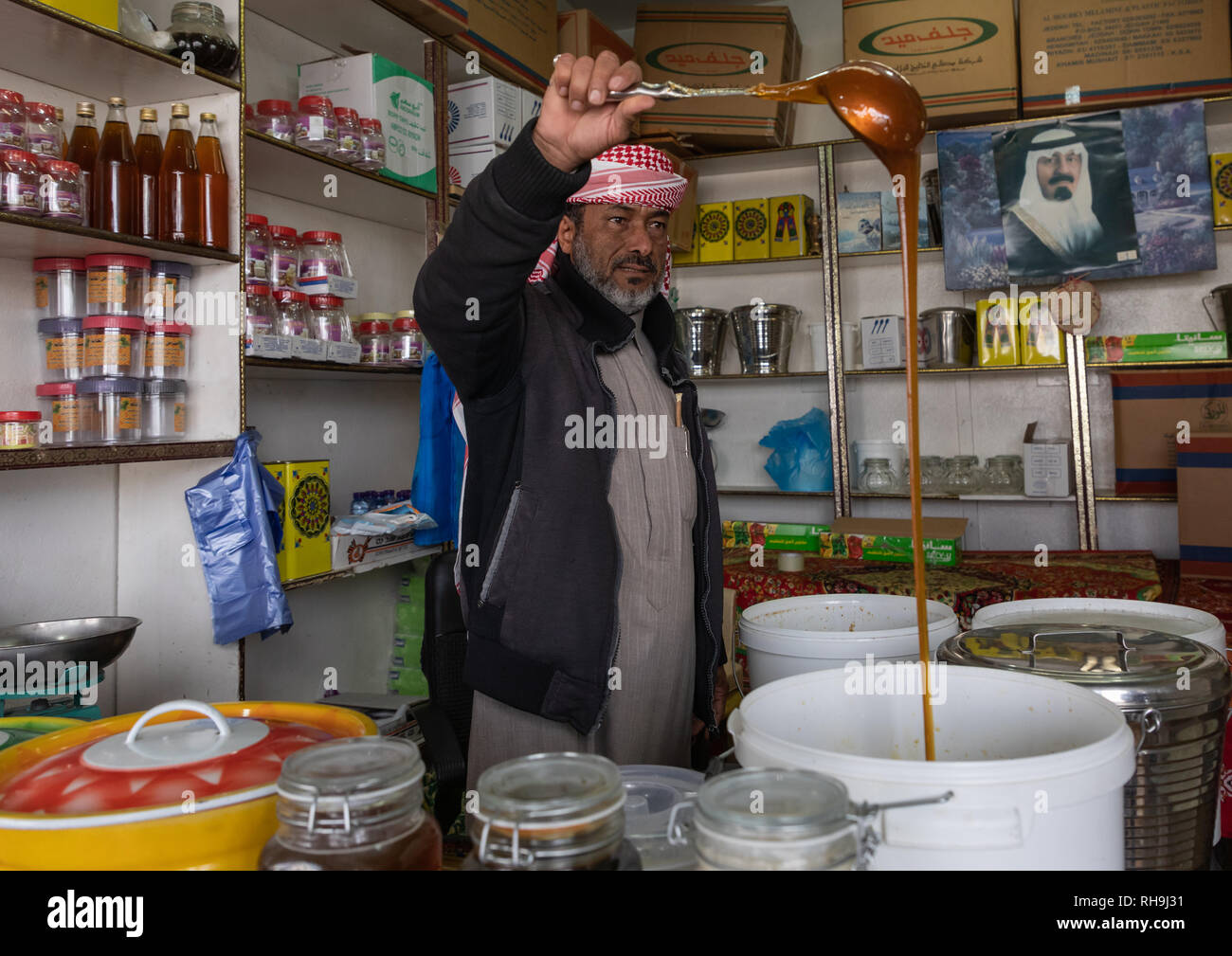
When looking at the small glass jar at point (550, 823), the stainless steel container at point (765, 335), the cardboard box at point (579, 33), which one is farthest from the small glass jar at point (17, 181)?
the stainless steel container at point (765, 335)

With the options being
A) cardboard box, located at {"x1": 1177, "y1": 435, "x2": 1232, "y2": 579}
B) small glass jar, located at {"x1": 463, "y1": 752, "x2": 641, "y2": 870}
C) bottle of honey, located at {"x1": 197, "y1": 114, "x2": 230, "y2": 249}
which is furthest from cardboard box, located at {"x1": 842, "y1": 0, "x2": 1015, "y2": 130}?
small glass jar, located at {"x1": 463, "y1": 752, "x2": 641, "y2": 870}

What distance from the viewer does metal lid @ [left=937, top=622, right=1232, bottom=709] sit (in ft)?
2.98

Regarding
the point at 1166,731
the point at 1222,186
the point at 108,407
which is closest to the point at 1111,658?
the point at 1166,731

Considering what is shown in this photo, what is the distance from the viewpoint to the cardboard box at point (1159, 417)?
311 cm

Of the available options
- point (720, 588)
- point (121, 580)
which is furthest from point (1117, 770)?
point (121, 580)

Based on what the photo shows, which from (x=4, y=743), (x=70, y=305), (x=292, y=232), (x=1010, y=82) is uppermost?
(x=1010, y=82)

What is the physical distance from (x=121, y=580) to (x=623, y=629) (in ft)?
4.13

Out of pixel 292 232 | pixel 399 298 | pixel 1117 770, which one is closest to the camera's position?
pixel 1117 770

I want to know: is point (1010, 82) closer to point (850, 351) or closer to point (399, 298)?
point (850, 351)

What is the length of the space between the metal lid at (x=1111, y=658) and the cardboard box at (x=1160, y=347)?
2522mm

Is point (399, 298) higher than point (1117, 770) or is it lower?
higher

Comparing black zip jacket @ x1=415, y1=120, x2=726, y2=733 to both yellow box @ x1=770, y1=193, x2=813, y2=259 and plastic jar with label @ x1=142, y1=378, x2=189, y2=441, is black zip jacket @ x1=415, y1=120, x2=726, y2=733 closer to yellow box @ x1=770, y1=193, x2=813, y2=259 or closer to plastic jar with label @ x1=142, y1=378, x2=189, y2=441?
plastic jar with label @ x1=142, y1=378, x2=189, y2=441

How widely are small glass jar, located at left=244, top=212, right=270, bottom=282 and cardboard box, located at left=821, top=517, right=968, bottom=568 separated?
215cm
